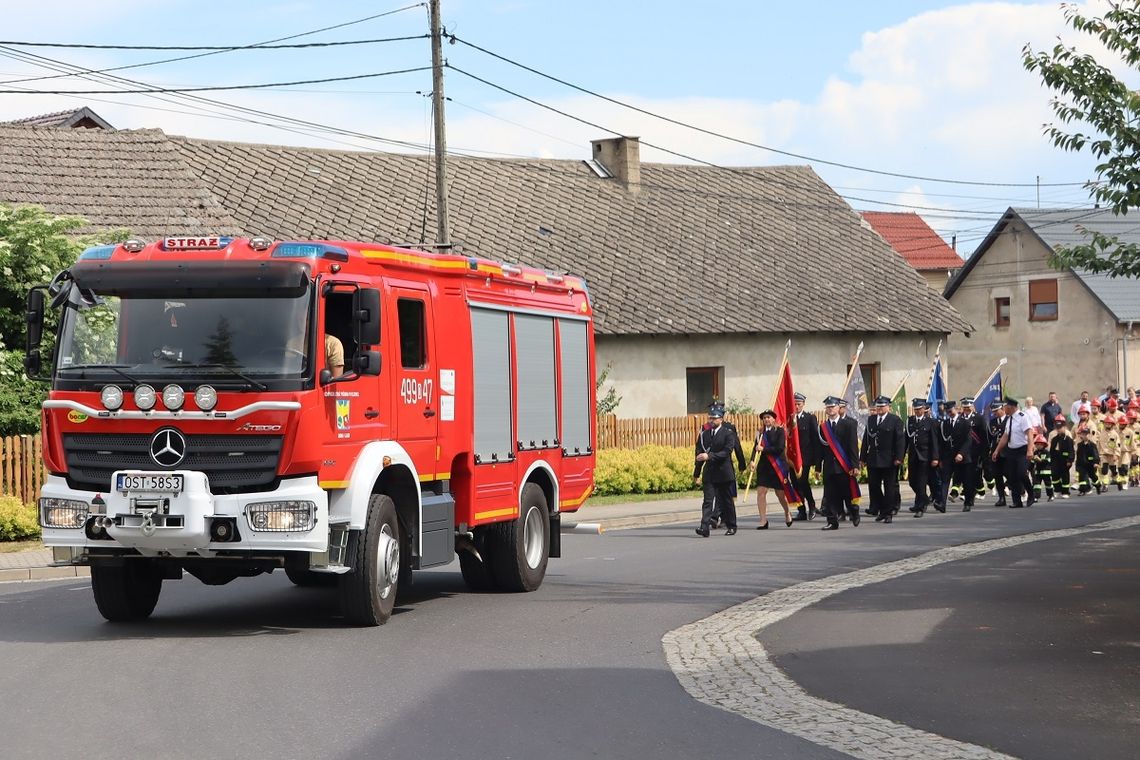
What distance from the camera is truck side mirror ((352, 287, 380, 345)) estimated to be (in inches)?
450

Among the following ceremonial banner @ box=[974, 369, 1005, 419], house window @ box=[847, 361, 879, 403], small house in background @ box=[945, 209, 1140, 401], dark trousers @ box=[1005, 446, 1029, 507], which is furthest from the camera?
small house in background @ box=[945, 209, 1140, 401]

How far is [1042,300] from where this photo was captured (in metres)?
56.7

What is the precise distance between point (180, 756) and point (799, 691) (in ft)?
12.2

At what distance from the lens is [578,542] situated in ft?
68.3

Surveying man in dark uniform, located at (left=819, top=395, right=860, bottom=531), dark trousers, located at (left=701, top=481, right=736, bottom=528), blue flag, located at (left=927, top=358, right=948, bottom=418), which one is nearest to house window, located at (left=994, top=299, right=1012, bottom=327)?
blue flag, located at (left=927, top=358, right=948, bottom=418)

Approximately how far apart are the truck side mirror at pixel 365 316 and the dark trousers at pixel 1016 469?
1816cm

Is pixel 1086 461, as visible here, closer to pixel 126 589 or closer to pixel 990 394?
pixel 990 394

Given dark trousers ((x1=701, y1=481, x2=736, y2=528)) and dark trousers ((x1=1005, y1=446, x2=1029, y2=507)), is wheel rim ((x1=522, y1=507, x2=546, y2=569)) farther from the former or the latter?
dark trousers ((x1=1005, y1=446, x2=1029, y2=507))

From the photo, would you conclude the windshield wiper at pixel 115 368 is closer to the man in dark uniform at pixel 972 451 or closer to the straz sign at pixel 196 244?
the straz sign at pixel 196 244

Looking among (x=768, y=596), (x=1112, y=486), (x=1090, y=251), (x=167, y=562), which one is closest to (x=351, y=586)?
(x=167, y=562)

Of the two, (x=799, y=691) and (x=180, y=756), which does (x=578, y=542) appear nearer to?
(x=799, y=691)

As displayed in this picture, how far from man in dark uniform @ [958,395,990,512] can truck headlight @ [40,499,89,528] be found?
59.6ft

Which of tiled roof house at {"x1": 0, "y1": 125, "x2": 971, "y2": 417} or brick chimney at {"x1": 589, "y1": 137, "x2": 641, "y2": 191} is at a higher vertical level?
brick chimney at {"x1": 589, "y1": 137, "x2": 641, "y2": 191}

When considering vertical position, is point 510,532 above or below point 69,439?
below
